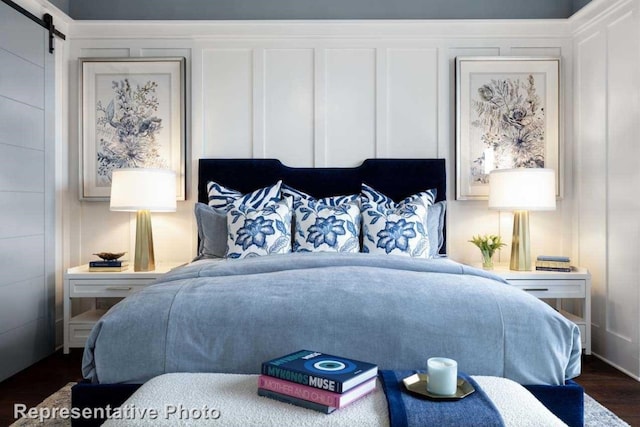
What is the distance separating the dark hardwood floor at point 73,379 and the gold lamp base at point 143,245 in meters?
0.72

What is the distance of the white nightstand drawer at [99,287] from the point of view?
309cm

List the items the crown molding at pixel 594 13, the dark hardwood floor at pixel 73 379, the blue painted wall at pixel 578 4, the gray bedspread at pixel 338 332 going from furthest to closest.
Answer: the blue painted wall at pixel 578 4
the crown molding at pixel 594 13
the dark hardwood floor at pixel 73 379
the gray bedspread at pixel 338 332

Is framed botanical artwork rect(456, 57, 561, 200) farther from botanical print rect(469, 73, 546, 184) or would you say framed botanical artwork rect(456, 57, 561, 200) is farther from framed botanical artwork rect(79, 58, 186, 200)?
framed botanical artwork rect(79, 58, 186, 200)

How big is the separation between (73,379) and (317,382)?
2.11 metres

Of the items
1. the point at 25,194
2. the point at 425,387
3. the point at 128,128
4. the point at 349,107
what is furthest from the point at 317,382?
the point at 128,128

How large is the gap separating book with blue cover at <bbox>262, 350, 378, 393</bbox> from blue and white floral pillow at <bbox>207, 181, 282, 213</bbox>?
77.1 inches

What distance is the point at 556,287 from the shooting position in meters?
3.08

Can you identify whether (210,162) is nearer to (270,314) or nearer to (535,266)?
(270,314)

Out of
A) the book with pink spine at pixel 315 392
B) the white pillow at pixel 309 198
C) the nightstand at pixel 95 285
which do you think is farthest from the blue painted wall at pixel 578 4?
the nightstand at pixel 95 285

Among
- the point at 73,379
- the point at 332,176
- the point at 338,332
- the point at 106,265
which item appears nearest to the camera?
the point at 338,332

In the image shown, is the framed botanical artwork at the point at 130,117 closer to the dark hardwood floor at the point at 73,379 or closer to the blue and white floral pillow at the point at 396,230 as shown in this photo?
the dark hardwood floor at the point at 73,379

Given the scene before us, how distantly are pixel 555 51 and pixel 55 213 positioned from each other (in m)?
3.91

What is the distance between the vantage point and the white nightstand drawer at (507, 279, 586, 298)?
10.1 feet

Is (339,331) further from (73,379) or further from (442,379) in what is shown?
(73,379)
